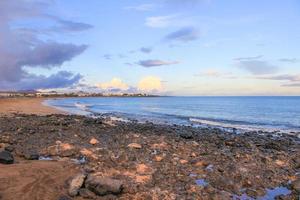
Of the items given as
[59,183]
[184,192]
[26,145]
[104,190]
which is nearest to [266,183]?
[184,192]

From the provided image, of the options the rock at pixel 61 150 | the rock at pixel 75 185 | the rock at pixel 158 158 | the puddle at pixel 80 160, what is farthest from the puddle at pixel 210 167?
the rock at pixel 61 150

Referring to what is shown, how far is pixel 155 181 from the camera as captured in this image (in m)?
13.0

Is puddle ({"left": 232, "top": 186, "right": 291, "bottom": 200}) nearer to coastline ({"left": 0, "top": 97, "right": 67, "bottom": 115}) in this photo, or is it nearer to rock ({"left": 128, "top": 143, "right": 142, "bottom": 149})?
rock ({"left": 128, "top": 143, "right": 142, "bottom": 149})

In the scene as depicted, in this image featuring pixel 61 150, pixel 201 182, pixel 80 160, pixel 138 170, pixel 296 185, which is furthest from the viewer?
pixel 61 150

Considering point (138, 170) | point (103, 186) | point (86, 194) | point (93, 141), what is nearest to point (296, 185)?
point (138, 170)

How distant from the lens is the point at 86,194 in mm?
11336

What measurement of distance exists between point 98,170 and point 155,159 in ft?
9.74

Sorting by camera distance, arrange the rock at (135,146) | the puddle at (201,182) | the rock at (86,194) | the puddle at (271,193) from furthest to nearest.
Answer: the rock at (135,146) → the puddle at (201,182) → the puddle at (271,193) → the rock at (86,194)

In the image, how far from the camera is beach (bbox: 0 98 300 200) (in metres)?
11.7

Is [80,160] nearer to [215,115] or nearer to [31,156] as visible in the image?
[31,156]

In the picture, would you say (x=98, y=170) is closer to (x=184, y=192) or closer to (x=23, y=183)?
(x=23, y=183)

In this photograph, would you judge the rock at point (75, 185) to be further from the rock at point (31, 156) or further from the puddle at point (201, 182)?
the rock at point (31, 156)

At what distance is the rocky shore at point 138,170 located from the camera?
11742 mm

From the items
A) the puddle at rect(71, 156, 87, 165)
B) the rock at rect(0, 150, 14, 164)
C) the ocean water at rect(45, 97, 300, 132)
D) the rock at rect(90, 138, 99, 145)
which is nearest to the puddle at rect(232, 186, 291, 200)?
the puddle at rect(71, 156, 87, 165)
